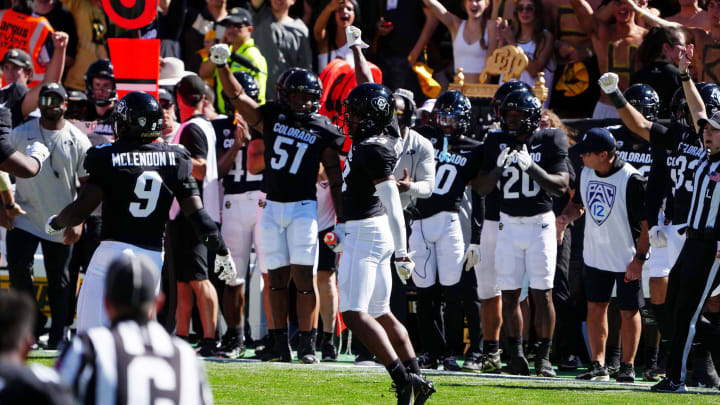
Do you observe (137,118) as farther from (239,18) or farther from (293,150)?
(239,18)

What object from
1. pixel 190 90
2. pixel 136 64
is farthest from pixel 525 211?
pixel 136 64

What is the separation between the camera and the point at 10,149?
23.4 feet

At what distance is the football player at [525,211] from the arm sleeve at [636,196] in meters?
0.52

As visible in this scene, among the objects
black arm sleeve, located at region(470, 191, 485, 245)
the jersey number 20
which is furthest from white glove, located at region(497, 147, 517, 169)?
the jersey number 20

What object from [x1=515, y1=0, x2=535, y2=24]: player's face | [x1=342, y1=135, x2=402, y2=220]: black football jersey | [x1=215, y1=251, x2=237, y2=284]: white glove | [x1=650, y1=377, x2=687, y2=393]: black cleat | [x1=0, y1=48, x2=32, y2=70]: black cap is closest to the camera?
[x1=342, y1=135, x2=402, y2=220]: black football jersey

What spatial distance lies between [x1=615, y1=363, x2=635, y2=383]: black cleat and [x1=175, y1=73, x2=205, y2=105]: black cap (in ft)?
14.4

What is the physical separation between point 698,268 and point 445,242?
2.50m

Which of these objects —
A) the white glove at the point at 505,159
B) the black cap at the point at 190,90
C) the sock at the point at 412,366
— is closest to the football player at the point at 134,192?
the sock at the point at 412,366

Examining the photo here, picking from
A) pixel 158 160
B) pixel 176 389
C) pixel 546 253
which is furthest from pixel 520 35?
pixel 176 389

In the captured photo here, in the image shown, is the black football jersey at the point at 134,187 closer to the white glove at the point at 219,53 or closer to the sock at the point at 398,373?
the sock at the point at 398,373

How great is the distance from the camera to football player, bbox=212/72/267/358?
1010 centimetres

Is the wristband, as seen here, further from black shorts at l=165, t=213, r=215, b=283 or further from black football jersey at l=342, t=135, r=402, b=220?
black shorts at l=165, t=213, r=215, b=283

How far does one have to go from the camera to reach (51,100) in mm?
9898

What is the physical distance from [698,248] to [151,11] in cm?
492
